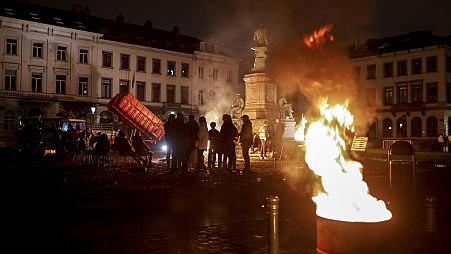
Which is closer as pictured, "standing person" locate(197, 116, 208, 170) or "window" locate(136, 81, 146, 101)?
"standing person" locate(197, 116, 208, 170)

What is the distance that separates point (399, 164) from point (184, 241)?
5539mm

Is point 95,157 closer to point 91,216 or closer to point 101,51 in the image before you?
point 91,216

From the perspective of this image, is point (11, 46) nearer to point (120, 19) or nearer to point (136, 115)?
point (120, 19)

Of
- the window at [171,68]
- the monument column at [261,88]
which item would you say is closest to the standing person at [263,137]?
the monument column at [261,88]

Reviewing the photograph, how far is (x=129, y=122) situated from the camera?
26844 millimetres

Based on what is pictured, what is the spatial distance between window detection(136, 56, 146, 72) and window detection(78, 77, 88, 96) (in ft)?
22.7

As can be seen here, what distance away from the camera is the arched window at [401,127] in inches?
2251

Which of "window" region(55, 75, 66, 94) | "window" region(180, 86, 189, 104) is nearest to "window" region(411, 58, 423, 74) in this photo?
"window" region(180, 86, 189, 104)

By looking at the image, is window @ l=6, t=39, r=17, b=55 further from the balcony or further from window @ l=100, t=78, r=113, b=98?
the balcony

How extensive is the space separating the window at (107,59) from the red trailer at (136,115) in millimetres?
26091

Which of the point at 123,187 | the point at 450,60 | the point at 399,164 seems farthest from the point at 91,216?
the point at 450,60

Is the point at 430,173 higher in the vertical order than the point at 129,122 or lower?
lower

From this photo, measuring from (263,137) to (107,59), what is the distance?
99.8 feet

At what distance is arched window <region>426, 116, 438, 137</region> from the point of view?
55625 mm
